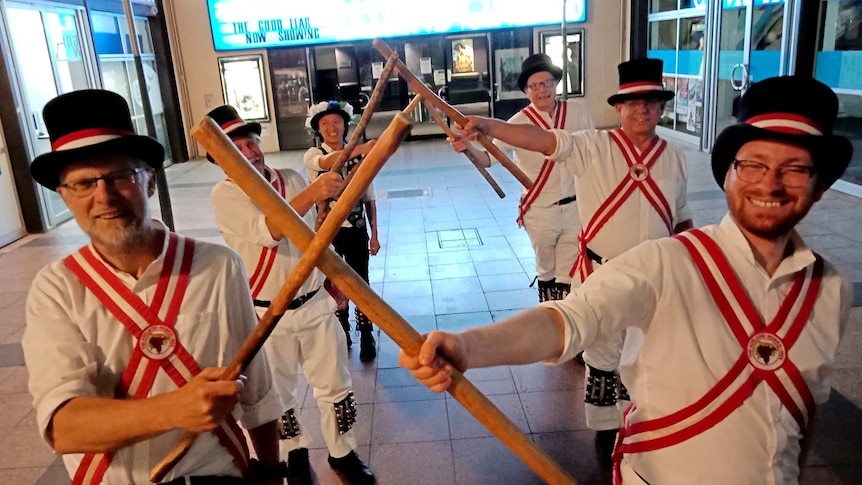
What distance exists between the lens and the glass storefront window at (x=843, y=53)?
8.02 metres

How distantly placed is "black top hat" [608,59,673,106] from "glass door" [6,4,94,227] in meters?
7.51

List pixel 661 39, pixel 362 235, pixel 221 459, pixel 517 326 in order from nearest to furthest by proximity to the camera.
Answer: pixel 517 326, pixel 221 459, pixel 362 235, pixel 661 39

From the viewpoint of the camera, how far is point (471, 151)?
14.4ft

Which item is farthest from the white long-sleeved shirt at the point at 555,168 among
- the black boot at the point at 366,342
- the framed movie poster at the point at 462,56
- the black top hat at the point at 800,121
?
the framed movie poster at the point at 462,56

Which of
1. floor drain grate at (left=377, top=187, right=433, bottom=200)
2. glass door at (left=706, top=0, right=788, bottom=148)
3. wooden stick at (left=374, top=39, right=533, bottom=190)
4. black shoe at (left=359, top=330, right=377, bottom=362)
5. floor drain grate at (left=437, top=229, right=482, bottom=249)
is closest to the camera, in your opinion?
wooden stick at (left=374, top=39, right=533, bottom=190)

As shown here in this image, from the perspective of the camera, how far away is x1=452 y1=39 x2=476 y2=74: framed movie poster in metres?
14.4

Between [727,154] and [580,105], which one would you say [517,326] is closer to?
[727,154]

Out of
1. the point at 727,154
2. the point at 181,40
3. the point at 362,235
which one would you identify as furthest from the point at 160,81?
the point at 727,154

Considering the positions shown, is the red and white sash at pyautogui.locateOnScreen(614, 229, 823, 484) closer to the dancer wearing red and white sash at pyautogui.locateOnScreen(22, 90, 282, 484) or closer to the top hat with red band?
the dancer wearing red and white sash at pyautogui.locateOnScreen(22, 90, 282, 484)

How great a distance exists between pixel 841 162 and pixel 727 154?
0.94 ft

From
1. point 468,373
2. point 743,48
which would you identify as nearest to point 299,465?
point 468,373

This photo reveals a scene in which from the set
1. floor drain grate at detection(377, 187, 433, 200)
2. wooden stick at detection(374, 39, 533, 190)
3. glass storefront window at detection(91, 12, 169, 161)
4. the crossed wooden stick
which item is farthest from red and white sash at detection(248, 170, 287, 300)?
glass storefront window at detection(91, 12, 169, 161)

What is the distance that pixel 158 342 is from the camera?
1812mm

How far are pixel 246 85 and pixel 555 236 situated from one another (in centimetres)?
1195
